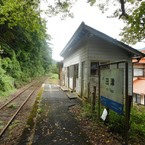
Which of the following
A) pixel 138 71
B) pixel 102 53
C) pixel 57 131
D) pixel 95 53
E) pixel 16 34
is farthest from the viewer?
pixel 138 71

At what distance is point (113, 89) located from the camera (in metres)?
5.58

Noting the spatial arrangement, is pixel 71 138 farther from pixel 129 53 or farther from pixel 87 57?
pixel 129 53

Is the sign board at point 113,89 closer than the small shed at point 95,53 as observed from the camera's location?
Yes

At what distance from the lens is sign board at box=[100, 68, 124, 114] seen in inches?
201

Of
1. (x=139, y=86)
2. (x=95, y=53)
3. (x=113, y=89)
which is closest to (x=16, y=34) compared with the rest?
(x=95, y=53)

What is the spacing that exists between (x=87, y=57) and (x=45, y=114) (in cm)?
485

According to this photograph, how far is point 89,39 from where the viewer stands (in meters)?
11.4

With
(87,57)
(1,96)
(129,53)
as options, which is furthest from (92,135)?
(1,96)

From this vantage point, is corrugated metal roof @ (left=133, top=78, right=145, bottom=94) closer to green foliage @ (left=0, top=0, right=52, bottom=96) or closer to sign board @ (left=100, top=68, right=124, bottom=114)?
green foliage @ (left=0, top=0, right=52, bottom=96)

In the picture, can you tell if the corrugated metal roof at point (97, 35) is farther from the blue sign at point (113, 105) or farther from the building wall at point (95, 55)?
the blue sign at point (113, 105)

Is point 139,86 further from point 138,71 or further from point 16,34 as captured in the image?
point 16,34

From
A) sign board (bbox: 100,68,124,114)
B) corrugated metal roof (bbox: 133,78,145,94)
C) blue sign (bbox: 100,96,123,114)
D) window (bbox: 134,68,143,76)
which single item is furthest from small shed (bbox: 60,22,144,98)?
window (bbox: 134,68,143,76)

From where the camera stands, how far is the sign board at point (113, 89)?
5.09 m

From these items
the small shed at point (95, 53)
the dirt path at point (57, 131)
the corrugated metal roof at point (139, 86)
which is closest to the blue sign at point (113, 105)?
the dirt path at point (57, 131)
